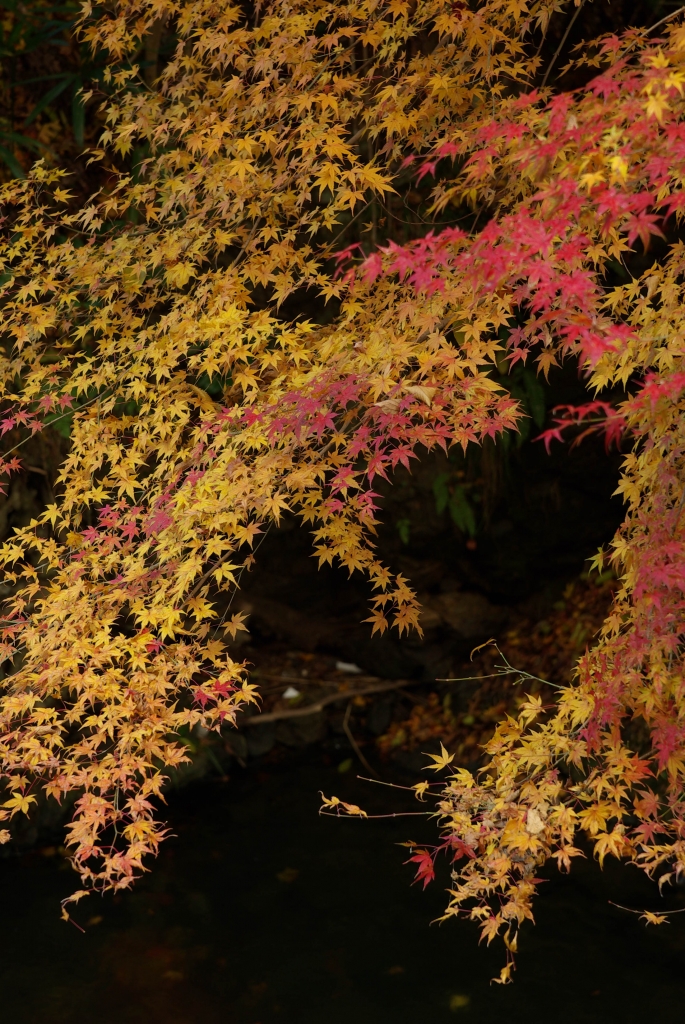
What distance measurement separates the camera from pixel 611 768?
2898 mm

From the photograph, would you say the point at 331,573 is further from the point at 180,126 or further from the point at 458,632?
the point at 180,126

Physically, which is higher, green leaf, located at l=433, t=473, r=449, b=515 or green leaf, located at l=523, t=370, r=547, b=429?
green leaf, located at l=523, t=370, r=547, b=429

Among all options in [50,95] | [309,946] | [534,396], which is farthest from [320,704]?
[50,95]

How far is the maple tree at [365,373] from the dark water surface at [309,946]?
1345mm

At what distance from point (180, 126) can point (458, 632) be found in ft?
13.9

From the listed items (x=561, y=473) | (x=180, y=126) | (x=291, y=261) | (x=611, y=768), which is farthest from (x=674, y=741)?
(x=561, y=473)

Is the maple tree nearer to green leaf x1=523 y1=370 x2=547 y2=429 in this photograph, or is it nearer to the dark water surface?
the dark water surface

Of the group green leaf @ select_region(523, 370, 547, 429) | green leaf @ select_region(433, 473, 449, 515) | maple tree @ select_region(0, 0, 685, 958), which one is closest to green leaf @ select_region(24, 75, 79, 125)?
maple tree @ select_region(0, 0, 685, 958)

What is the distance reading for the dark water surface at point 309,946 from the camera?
4.38 metres

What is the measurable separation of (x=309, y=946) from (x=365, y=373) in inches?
127

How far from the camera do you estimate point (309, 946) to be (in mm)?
4840

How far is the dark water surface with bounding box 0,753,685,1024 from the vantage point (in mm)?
4375

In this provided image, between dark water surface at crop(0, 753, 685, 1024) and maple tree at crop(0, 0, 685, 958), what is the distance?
134 centimetres

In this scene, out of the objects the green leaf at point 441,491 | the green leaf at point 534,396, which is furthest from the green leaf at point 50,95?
the green leaf at point 441,491
